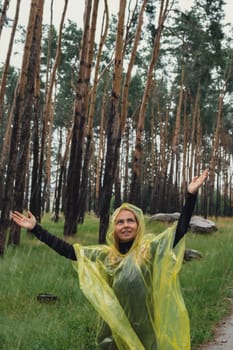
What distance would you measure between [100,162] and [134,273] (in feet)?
109

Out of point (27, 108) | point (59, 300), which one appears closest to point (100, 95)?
point (27, 108)

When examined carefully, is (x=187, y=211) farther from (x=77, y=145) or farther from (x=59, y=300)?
(x=77, y=145)

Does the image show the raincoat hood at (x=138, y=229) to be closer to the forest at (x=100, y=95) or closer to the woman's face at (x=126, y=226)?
the woman's face at (x=126, y=226)

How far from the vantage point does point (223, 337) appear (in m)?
6.77

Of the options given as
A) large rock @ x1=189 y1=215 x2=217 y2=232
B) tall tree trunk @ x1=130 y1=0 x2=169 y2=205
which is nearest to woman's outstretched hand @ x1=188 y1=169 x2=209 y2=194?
tall tree trunk @ x1=130 y1=0 x2=169 y2=205

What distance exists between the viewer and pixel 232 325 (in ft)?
24.1

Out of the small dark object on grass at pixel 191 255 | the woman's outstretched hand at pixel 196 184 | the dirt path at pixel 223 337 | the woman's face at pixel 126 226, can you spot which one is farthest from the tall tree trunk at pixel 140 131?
the woman's face at pixel 126 226

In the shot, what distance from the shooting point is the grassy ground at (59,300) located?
5.65 meters

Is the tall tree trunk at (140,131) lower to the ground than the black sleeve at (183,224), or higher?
higher

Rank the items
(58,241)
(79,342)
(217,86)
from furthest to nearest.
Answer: (217,86)
(79,342)
(58,241)

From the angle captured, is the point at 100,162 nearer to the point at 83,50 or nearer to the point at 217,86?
the point at 217,86

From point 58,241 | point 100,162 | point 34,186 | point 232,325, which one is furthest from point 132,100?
point 58,241

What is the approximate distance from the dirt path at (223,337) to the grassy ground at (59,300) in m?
0.11

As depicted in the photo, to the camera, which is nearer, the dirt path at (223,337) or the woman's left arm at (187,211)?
the woman's left arm at (187,211)
